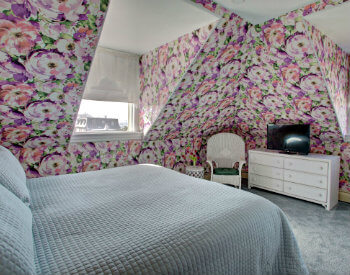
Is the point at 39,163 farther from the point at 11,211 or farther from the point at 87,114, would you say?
the point at 11,211

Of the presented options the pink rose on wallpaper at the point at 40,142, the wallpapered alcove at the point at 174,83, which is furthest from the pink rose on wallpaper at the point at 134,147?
the pink rose on wallpaper at the point at 40,142

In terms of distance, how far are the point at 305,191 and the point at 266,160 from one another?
0.79 meters

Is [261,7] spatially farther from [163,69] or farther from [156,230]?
[156,230]

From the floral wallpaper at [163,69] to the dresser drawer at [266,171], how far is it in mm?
2149

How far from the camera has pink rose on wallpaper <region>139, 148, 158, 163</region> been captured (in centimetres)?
401

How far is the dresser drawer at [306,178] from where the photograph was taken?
11.4 feet

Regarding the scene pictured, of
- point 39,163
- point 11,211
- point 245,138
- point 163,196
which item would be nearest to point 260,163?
point 245,138

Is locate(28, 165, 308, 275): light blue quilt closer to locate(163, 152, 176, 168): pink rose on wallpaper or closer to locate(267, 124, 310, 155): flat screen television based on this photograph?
locate(163, 152, 176, 168): pink rose on wallpaper

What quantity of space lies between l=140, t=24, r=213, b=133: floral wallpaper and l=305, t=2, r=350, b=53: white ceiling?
1.13m

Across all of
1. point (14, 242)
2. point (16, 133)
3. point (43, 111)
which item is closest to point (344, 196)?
point (14, 242)

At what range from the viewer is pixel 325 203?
345 centimetres

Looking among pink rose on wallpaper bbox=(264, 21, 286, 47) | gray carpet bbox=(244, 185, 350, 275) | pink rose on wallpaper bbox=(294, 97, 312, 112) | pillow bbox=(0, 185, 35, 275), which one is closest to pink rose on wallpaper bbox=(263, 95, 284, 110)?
pink rose on wallpaper bbox=(294, 97, 312, 112)

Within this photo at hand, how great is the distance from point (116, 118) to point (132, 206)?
8.10 feet

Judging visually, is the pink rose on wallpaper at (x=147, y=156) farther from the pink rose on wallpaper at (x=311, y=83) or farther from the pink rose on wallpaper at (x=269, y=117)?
the pink rose on wallpaper at (x=311, y=83)
